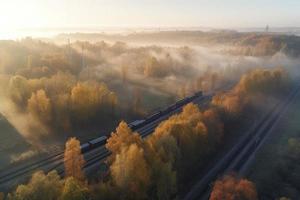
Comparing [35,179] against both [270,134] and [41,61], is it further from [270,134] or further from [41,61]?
[41,61]

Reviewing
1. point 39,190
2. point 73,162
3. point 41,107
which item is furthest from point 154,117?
point 39,190

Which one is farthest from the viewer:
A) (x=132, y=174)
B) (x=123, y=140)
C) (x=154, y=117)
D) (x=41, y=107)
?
(x=154, y=117)

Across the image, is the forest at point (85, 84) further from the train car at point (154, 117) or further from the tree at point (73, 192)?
the tree at point (73, 192)

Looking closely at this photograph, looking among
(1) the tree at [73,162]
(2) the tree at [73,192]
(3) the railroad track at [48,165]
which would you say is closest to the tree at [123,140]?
(1) the tree at [73,162]

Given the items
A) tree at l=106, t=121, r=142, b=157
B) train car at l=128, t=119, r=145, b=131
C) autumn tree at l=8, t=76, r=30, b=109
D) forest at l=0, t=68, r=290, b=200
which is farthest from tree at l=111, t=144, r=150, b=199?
autumn tree at l=8, t=76, r=30, b=109

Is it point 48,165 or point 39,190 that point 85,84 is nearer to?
point 48,165

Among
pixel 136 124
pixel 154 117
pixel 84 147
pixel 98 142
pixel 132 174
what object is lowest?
pixel 154 117

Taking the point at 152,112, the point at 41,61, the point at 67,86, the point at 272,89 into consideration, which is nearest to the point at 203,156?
the point at 152,112
